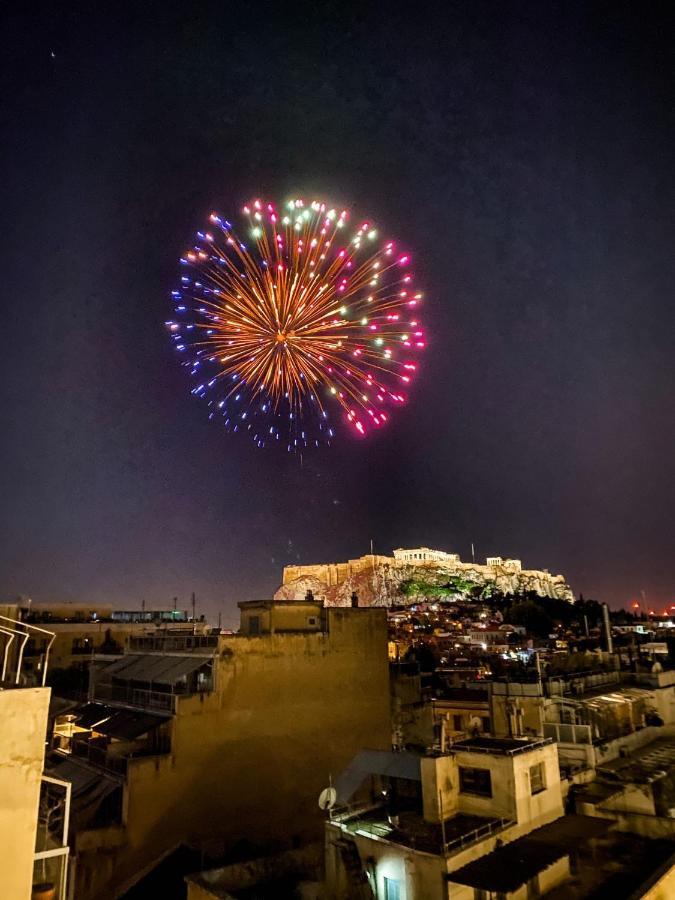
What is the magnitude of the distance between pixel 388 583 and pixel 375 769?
516ft

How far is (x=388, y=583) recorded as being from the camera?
176 m

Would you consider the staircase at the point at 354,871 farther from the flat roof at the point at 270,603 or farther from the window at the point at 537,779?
the flat roof at the point at 270,603

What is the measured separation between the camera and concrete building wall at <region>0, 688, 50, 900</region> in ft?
17.5

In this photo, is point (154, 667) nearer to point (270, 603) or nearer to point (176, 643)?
point (176, 643)

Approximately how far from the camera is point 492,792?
1747 cm

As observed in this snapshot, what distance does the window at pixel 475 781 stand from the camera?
57.9 feet

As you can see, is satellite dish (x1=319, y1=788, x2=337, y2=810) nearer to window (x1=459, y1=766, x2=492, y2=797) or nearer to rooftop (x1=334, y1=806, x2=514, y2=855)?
rooftop (x1=334, y1=806, x2=514, y2=855)

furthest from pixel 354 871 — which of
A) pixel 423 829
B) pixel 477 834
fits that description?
pixel 477 834

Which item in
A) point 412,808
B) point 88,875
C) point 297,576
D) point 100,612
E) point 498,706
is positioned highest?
point 297,576

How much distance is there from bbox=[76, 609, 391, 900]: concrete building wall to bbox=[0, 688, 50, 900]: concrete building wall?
16.6 meters

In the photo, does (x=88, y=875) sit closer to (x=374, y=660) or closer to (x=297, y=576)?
(x=374, y=660)

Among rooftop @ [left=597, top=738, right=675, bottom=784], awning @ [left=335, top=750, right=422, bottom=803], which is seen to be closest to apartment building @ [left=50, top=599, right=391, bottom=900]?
awning @ [left=335, top=750, right=422, bottom=803]

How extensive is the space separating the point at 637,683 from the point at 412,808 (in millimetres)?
18621

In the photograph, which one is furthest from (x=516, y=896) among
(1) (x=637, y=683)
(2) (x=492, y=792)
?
(1) (x=637, y=683)
